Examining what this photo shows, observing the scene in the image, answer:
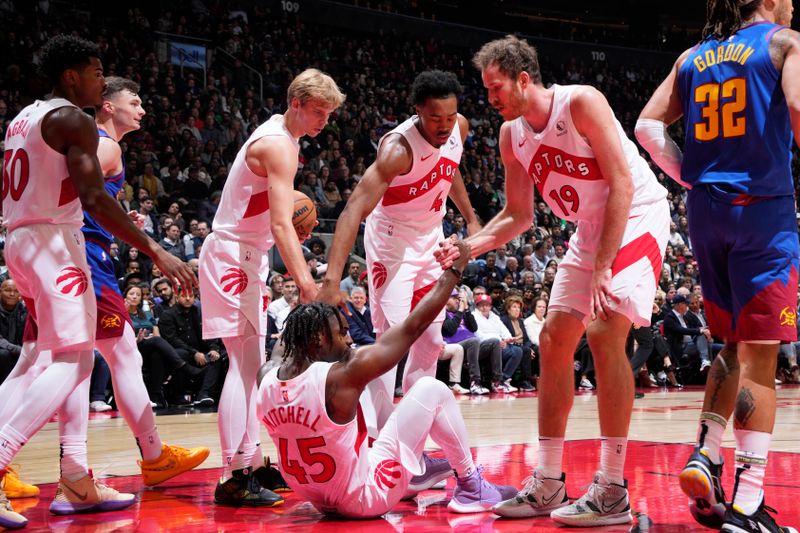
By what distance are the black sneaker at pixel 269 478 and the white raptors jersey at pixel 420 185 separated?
4.73 ft

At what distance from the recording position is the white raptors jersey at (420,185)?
457 centimetres

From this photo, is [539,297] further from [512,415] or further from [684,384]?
[512,415]

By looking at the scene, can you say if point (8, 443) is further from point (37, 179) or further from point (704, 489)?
point (704, 489)

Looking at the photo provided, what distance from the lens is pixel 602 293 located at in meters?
3.36

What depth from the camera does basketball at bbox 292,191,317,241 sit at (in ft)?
14.9

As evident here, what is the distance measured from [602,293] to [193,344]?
687 cm

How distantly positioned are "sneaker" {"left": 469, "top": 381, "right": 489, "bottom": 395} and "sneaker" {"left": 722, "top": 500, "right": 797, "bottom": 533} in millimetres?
8020

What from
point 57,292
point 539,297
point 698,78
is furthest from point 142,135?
point 698,78

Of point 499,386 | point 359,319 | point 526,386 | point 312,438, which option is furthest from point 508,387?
point 312,438

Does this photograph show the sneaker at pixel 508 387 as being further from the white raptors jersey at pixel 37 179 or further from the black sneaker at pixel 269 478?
the white raptors jersey at pixel 37 179

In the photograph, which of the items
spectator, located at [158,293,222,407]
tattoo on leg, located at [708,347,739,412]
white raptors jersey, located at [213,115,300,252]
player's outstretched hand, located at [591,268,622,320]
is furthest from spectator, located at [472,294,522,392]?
tattoo on leg, located at [708,347,739,412]

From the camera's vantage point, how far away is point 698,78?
3262 millimetres

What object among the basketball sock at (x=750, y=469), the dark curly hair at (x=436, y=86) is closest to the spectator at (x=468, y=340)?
the dark curly hair at (x=436, y=86)

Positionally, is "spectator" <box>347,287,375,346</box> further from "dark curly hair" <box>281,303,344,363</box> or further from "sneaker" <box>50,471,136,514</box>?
"dark curly hair" <box>281,303,344,363</box>
